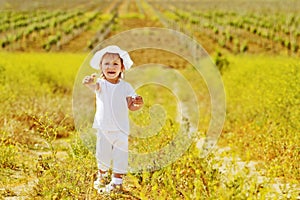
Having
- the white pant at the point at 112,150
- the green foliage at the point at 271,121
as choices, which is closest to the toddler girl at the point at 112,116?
the white pant at the point at 112,150

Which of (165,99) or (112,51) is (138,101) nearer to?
(112,51)

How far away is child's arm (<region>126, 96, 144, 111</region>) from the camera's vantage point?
4289 millimetres

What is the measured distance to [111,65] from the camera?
4426 mm

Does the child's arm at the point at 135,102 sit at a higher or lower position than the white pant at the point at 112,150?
higher

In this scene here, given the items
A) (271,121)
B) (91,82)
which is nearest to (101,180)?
(91,82)

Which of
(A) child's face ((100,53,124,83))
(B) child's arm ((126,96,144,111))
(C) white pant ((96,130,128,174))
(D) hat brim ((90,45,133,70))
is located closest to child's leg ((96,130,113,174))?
(C) white pant ((96,130,128,174))

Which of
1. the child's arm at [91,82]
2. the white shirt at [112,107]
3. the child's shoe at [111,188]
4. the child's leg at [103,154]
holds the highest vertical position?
the child's arm at [91,82]

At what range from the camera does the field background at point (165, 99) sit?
4043 mm

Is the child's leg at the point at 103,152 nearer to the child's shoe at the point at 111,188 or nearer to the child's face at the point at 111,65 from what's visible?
the child's shoe at the point at 111,188

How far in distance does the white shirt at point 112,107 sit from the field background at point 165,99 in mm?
344

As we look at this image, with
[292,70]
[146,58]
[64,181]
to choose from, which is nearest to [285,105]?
[292,70]

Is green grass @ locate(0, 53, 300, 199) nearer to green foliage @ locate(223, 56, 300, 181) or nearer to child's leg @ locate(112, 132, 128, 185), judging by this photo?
green foliage @ locate(223, 56, 300, 181)

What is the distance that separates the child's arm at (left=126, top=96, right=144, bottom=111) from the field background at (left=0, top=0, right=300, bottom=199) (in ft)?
1.75

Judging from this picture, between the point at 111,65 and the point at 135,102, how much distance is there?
1.26 ft
